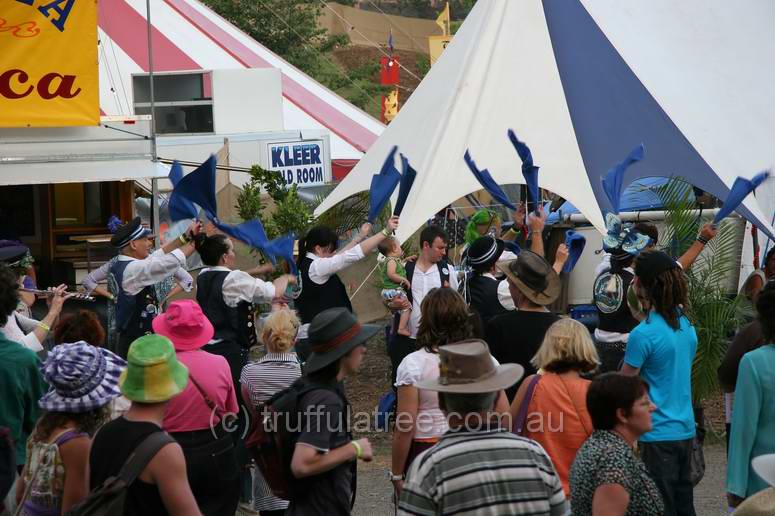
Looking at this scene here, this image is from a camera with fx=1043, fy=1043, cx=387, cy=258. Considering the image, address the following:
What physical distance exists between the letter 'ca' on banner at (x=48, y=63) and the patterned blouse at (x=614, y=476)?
7.04m

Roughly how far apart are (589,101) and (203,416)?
4.68m

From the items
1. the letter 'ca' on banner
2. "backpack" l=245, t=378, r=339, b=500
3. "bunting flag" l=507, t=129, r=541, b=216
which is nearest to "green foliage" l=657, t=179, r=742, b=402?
"bunting flag" l=507, t=129, r=541, b=216

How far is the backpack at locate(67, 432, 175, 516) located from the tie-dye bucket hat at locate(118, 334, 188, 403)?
150mm

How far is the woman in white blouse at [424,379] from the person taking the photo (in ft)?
14.0

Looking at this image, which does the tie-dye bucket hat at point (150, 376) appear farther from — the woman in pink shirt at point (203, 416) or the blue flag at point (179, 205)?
the blue flag at point (179, 205)

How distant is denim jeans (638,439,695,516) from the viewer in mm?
4570

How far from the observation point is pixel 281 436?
3713mm

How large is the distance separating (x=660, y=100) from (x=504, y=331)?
3742 millimetres

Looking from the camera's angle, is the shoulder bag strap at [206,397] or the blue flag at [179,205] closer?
the shoulder bag strap at [206,397]

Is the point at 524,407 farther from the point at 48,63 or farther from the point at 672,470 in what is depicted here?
the point at 48,63

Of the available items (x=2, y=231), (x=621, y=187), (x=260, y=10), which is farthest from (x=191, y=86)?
(x=260, y=10)

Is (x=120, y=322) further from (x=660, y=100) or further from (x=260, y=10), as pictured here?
(x=260, y=10)

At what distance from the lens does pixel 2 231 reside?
10.5 meters

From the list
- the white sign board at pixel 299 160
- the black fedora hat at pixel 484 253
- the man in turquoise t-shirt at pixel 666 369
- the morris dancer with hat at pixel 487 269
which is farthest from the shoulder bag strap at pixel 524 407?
the white sign board at pixel 299 160
